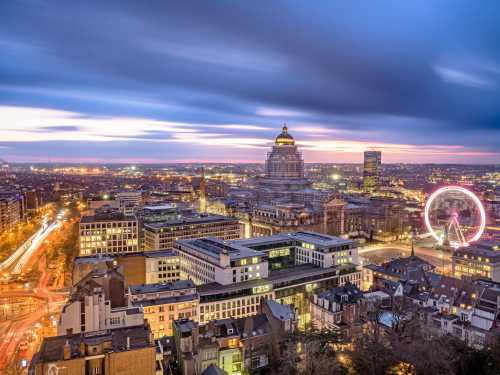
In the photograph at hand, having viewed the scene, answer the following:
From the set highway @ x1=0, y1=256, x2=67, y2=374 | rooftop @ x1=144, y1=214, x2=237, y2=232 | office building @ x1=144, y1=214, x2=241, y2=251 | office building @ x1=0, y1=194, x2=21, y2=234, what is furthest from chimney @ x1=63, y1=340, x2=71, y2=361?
office building @ x1=0, y1=194, x2=21, y2=234

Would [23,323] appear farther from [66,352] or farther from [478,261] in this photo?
[478,261]

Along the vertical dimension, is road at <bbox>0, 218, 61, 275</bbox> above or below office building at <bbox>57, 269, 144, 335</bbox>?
below

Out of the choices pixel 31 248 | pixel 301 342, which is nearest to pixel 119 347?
pixel 301 342

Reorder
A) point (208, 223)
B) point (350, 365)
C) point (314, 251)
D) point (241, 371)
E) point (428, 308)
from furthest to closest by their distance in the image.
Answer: point (208, 223) → point (314, 251) → point (428, 308) → point (241, 371) → point (350, 365)

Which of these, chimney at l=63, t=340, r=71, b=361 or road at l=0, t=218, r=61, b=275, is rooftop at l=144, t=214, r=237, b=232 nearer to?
road at l=0, t=218, r=61, b=275

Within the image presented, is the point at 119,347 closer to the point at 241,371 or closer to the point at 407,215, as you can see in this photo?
→ the point at 241,371

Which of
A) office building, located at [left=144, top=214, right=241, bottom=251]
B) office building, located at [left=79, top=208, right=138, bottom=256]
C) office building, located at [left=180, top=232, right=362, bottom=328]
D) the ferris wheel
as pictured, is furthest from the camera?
office building, located at [left=144, top=214, right=241, bottom=251]

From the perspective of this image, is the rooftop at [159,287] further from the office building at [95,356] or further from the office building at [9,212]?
the office building at [9,212]
